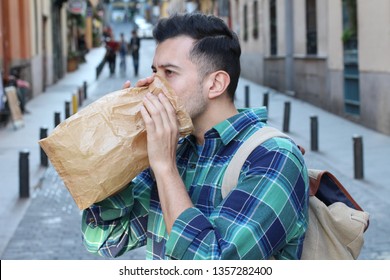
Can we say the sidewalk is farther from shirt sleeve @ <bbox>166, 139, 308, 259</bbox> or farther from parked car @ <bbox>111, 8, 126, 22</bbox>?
parked car @ <bbox>111, 8, 126, 22</bbox>

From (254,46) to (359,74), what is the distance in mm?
14407

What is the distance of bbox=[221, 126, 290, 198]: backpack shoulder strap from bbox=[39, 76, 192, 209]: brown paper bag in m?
0.16

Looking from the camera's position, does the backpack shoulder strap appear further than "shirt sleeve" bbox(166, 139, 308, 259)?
Yes

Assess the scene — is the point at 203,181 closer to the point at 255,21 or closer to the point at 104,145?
the point at 104,145

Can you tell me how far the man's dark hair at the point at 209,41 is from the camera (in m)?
2.05

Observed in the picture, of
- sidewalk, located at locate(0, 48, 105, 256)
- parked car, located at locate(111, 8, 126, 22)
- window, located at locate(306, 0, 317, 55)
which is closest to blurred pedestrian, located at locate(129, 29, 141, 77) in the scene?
sidewalk, located at locate(0, 48, 105, 256)

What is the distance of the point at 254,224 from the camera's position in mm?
1811

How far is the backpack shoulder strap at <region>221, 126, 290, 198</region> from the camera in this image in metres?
1.94

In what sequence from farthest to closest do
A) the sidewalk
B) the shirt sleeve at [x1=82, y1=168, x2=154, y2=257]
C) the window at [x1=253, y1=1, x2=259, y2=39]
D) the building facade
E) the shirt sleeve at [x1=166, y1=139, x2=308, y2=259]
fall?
the window at [x1=253, y1=1, x2=259, y2=39] → the building facade → the sidewalk → the shirt sleeve at [x1=82, y1=168, x2=154, y2=257] → the shirt sleeve at [x1=166, y1=139, x2=308, y2=259]

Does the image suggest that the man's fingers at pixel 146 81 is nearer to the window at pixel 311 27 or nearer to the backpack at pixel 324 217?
the backpack at pixel 324 217

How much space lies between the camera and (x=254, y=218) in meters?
1.82

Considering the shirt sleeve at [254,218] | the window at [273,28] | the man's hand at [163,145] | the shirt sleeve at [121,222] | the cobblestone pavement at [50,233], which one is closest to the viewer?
the shirt sleeve at [254,218]

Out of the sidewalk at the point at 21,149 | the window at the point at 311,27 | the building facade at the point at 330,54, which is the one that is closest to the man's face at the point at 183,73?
the sidewalk at the point at 21,149

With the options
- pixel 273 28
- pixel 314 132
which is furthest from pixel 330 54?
pixel 273 28
